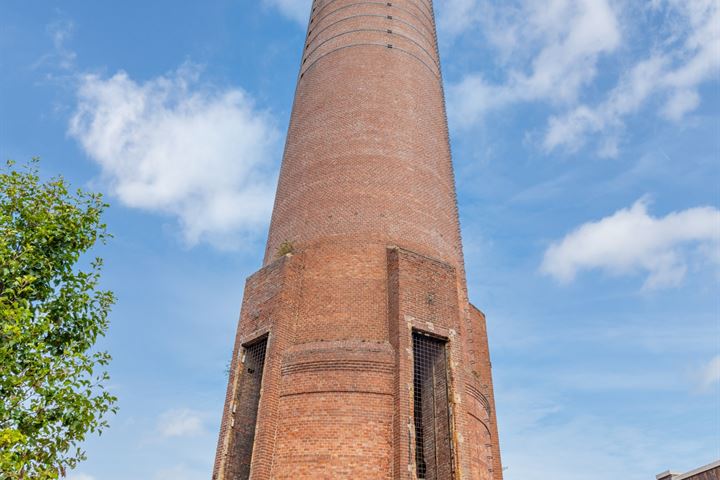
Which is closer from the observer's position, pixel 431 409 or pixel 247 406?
pixel 431 409

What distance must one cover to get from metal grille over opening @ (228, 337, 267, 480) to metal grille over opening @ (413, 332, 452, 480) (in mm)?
3250

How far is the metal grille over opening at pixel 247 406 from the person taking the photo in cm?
1180

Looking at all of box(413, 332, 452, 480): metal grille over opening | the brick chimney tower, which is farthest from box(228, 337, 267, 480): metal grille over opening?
box(413, 332, 452, 480): metal grille over opening

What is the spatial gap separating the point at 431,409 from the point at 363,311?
7.79ft

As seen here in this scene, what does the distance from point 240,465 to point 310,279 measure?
13.2ft

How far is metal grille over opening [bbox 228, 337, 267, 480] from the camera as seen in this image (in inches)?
464

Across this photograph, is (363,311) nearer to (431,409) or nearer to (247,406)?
(431,409)

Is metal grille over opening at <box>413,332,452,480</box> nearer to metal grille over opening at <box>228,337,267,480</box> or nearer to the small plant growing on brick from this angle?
metal grille over opening at <box>228,337,267,480</box>

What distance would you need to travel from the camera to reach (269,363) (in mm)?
11828

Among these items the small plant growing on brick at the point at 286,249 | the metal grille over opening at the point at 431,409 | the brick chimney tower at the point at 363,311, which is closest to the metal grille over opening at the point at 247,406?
the brick chimney tower at the point at 363,311

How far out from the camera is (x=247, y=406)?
12.4 m

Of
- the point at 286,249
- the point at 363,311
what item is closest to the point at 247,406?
the point at 363,311

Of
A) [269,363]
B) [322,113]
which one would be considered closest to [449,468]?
[269,363]

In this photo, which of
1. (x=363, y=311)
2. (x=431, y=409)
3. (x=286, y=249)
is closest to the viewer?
(x=431, y=409)
